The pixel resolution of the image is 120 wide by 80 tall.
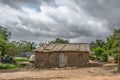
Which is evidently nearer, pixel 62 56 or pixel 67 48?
pixel 62 56

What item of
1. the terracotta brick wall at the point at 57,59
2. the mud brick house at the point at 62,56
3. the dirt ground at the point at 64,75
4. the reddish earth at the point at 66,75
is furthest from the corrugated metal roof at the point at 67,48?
the reddish earth at the point at 66,75

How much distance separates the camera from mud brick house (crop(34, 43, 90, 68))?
37719mm

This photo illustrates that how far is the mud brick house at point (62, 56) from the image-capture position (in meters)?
37.7

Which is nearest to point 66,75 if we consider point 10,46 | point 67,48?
point 67,48

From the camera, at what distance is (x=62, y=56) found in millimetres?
38500

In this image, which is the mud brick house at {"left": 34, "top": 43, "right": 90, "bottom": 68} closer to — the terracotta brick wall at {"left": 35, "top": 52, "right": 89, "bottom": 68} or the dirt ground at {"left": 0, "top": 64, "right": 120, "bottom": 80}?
the terracotta brick wall at {"left": 35, "top": 52, "right": 89, "bottom": 68}

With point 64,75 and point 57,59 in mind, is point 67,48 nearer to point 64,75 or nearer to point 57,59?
point 57,59

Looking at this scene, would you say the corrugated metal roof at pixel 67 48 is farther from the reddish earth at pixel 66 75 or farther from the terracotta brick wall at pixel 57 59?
the reddish earth at pixel 66 75

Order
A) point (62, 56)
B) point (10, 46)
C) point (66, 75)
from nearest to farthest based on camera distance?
point (66, 75) → point (62, 56) → point (10, 46)

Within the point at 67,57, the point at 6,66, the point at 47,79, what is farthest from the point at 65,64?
the point at 47,79

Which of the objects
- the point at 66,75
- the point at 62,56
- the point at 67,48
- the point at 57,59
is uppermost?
the point at 67,48

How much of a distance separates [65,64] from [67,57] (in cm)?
117

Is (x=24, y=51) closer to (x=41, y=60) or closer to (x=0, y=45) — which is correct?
(x=0, y=45)

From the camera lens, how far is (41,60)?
39125 mm
